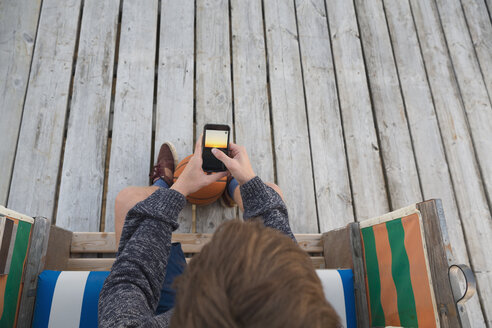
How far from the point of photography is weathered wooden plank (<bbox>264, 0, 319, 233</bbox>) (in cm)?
156

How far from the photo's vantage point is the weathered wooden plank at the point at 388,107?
A: 167 centimetres

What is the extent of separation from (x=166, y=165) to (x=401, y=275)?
98 cm

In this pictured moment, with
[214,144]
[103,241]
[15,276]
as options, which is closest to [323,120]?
[214,144]

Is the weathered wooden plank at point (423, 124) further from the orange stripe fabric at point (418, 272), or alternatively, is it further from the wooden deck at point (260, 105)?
the orange stripe fabric at point (418, 272)

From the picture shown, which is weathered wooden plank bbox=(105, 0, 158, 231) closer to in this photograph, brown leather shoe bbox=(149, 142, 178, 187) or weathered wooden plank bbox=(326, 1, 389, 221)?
brown leather shoe bbox=(149, 142, 178, 187)

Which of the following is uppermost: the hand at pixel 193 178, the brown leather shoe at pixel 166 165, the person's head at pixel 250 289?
the brown leather shoe at pixel 166 165

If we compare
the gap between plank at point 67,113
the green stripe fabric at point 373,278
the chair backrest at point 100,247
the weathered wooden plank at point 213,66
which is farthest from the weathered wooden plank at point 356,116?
the gap between plank at point 67,113

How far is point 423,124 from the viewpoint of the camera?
1812mm

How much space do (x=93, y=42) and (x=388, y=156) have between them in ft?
5.65

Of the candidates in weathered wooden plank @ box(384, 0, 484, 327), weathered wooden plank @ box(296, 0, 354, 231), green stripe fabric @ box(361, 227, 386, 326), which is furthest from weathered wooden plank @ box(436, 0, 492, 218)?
green stripe fabric @ box(361, 227, 386, 326)

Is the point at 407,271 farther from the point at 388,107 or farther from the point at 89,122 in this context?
the point at 89,122

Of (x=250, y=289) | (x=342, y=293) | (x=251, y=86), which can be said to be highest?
(x=251, y=86)

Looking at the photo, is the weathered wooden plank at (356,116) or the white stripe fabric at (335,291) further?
the weathered wooden plank at (356,116)

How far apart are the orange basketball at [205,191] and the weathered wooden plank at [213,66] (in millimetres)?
108
